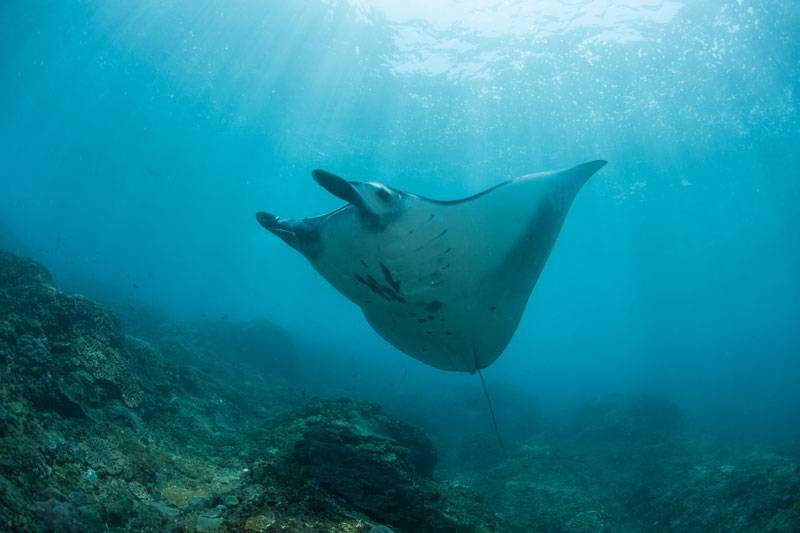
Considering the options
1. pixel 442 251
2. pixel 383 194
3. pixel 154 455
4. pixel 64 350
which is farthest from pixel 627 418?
pixel 64 350

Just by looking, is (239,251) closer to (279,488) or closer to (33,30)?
(33,30)

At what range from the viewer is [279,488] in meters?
2.68

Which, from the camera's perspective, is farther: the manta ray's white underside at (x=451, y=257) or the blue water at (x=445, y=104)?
the blue water at (x=445, y=104)

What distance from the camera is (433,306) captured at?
3.51m

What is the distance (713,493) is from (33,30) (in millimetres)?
33597

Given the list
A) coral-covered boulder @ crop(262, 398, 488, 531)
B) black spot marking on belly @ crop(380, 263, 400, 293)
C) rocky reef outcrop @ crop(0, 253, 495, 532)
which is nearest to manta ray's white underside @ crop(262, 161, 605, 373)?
black spot marking on belly @ crop(380, 263, 400, 293)

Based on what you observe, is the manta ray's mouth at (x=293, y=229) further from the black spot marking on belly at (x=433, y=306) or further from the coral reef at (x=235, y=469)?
the coral reef at (x=235, y=469)

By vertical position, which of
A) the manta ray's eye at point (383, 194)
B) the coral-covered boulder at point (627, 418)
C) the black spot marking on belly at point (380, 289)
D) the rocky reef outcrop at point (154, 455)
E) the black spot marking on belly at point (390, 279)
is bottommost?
the rocky reef outcrop at point (154, 455)

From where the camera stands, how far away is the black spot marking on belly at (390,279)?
3.16 meters

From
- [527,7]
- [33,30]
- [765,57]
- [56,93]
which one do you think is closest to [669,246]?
[765,57]

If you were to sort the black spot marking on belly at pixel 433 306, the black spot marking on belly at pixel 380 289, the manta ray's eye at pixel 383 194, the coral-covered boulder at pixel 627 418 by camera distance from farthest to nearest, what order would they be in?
the coral-covered boulder at pixel 627 418, the black spot marking on belly at pixel 433 306, the black spot marking on belly at pixel 380 289, the manta ray's eye at pixel 383 194

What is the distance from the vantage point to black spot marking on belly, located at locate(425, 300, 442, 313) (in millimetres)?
3486

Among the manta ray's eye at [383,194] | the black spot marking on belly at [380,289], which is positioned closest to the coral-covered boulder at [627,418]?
the black spot marking on belly at [380,289]

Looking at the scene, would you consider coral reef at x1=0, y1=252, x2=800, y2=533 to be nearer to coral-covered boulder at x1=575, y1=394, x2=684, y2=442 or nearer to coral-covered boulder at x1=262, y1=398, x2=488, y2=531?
coral-covered boulder at x1=262, y1=398, x2=488, y2=531
